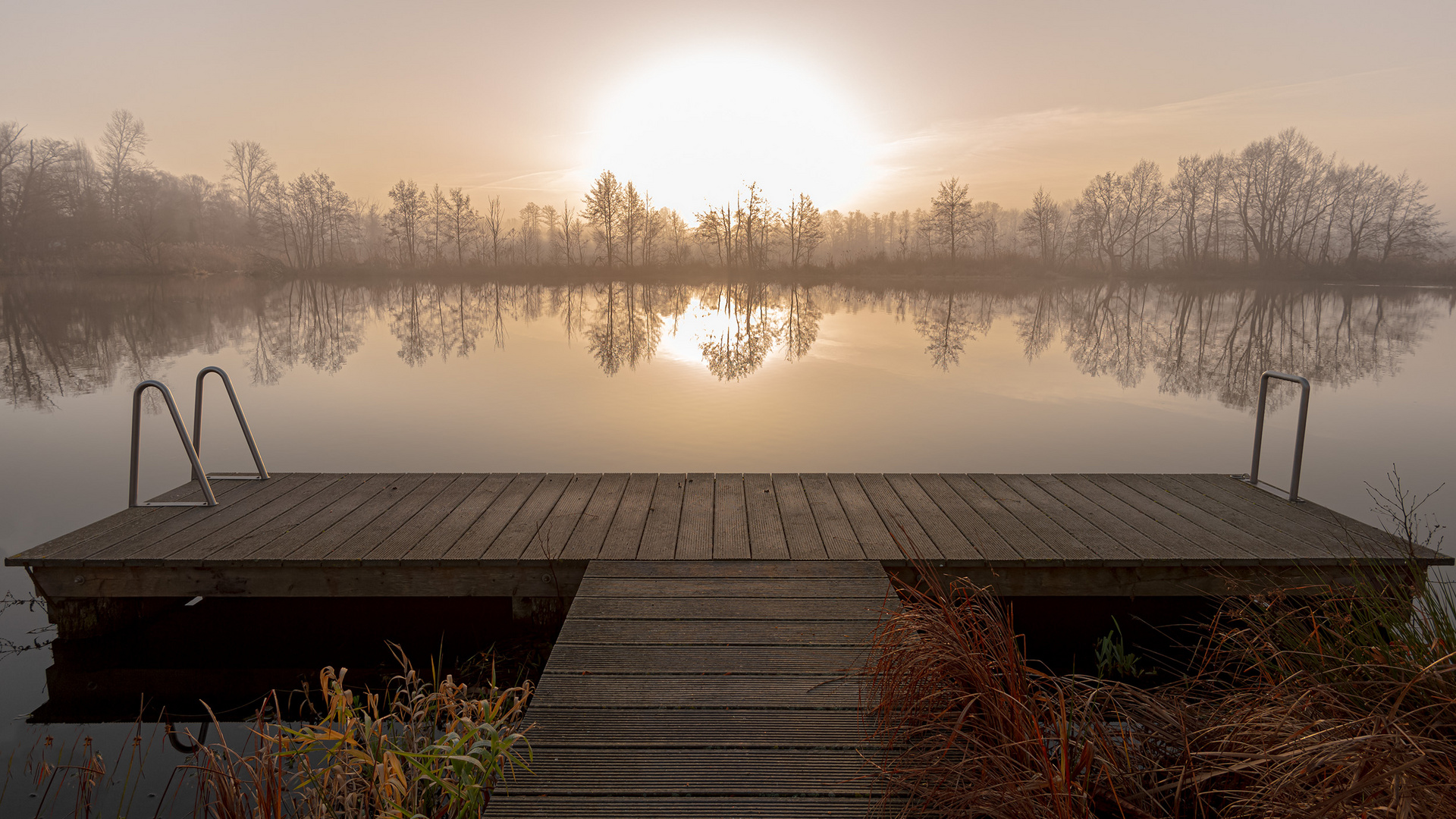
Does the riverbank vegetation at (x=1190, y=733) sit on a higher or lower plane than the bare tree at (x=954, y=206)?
lower

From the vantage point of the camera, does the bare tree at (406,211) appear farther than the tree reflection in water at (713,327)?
Yes

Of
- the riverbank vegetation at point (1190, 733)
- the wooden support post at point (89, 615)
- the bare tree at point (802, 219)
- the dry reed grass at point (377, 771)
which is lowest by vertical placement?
the wooden support post at point (89, 615)

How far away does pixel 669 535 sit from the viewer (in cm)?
371

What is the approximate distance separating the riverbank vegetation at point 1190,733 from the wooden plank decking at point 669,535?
1028 mm

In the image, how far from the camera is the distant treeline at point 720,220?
42.5 meters

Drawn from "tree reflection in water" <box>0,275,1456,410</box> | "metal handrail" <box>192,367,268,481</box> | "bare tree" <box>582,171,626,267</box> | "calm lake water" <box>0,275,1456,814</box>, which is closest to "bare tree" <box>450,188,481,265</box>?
"bare tree" <box>582,171,626,267</box>

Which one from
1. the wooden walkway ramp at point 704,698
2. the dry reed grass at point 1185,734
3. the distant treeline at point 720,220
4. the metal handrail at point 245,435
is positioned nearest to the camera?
the dry reed grass at point 1185,734

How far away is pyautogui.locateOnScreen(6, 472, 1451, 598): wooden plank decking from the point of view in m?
3.34

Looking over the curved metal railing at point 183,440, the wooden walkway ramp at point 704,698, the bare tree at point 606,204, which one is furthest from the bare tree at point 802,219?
the wooden walkway ramp at point 704,698

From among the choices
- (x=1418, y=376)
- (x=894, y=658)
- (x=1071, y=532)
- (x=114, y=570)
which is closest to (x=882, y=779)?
(x=894, y=658)

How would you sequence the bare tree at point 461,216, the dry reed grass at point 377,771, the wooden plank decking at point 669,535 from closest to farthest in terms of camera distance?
the dry reed grass at point 377,771
the wooden plank decking at point 669,535
the bare tree at point 461,216

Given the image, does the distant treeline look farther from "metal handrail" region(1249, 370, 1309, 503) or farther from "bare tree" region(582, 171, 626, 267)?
"metal handrail" region(1249, 370, 1309, 503)

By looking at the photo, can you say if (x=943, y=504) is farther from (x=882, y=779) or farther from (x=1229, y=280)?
(x=1229, y=280)

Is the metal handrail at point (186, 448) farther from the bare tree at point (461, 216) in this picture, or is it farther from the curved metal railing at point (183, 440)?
the bare tree at point (461, 216)
